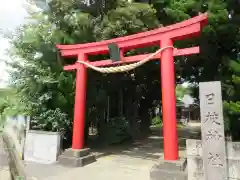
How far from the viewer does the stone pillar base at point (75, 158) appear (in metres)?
7.00

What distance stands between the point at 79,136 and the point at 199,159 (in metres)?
4.00

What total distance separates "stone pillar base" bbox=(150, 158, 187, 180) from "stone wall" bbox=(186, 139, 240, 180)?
0.51 meters

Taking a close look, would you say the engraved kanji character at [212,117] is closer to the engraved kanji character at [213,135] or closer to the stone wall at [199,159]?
the engraved kanji character at [213,135]

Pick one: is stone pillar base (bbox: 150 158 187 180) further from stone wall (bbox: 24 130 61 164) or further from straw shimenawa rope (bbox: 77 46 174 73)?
stone wall (bbox: 24 130 61 164)

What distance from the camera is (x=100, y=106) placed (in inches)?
438

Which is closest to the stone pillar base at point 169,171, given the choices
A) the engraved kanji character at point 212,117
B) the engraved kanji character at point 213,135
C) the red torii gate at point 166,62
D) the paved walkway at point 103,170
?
the red torii gate at point 166,62

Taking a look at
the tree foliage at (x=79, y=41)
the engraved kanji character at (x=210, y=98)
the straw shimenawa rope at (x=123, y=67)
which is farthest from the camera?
the tree foliage at (x=79, y=41)

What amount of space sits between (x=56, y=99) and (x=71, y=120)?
1.11 m

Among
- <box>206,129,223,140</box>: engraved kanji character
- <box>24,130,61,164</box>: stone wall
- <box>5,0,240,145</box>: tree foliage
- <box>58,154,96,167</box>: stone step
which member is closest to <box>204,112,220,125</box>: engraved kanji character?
<box>206,129,223,140</box>: engraved kanji character

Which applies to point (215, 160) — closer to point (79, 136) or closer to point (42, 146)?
point (79, 136)

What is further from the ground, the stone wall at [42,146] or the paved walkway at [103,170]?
the stone wall at [42,146]

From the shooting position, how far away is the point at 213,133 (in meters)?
4.36

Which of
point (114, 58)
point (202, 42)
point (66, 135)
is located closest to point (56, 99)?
point (66, 135)

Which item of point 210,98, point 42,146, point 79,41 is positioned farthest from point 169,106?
point 79,41
